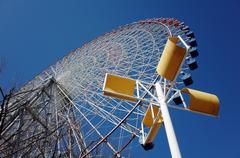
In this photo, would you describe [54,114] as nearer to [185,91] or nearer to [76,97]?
[76,97]

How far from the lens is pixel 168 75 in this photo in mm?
7453

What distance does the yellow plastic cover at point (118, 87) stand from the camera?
797 centimetres

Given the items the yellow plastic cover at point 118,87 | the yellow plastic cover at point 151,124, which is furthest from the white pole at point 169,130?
the yellow plastic cover at point 118,87

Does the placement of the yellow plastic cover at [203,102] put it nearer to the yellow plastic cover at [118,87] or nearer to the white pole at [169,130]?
the white pole at [169,130]

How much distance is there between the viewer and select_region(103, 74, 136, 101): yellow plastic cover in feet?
26.1

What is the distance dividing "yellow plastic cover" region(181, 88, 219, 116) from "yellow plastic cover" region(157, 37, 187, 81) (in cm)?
48

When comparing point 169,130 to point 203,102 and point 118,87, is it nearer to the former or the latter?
point 203,102

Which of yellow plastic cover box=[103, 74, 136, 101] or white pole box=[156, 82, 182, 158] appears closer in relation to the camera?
white pole box=[156, 82, 182, 158]

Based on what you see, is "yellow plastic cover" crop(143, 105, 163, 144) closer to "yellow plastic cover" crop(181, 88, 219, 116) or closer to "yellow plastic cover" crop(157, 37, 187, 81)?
"yellow plastic cover" crop(181, 88, 219, 116)

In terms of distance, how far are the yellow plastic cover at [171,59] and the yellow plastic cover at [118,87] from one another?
918 millimetres

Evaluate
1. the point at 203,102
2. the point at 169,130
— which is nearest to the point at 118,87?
the point at 169,130

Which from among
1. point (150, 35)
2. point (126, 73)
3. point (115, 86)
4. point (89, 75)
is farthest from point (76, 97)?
point (115, 86)

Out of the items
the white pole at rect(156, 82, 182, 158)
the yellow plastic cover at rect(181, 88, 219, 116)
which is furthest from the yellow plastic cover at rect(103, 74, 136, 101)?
the yellow plastic cover at rect(181, 88, 219, 116)

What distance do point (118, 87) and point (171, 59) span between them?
4.26ft
